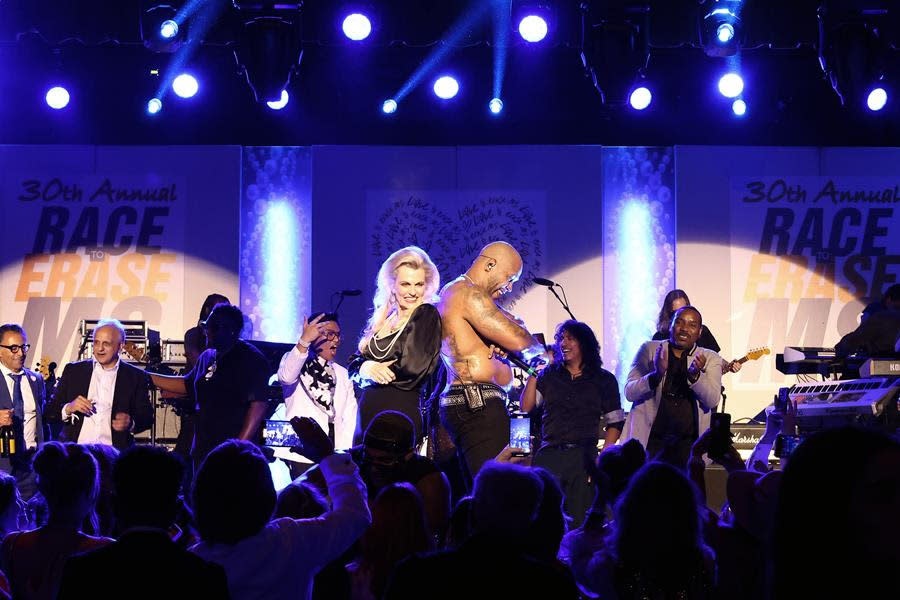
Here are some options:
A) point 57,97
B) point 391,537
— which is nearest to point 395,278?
point 391,537

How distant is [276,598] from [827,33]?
7.94 metres

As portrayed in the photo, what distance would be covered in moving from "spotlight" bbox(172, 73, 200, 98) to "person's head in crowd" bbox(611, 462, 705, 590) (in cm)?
807

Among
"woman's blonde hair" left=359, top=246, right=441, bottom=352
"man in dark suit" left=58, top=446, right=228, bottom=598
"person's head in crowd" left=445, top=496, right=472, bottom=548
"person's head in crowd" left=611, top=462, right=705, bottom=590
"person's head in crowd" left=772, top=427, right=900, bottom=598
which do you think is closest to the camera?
"person's head in crowd" left=772, top=427, right=900, bottom=598

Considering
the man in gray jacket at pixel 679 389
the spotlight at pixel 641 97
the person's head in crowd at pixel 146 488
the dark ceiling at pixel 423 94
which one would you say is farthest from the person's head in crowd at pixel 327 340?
the spotlight at pixel 641 97

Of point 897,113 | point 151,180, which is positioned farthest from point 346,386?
point 897,113

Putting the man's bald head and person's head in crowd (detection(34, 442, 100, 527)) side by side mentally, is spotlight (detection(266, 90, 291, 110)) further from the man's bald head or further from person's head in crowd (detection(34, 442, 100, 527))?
person's head in crowd (detection(34, 442, 100, 527))

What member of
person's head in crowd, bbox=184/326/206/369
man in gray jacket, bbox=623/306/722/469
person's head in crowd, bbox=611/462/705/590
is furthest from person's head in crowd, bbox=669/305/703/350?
person's head in crowd, bbox=611/462/705/590

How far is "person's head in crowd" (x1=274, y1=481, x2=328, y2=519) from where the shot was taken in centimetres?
307

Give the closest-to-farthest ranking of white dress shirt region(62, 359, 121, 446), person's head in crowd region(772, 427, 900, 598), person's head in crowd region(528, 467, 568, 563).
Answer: person's head in crowd region(772, 427, 900, 598)
person's head in crowd region(528, 467, 568, 563)
white dress shirt region(62, 359, 121, 446)

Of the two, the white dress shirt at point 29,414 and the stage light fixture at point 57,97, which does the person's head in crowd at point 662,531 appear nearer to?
the white dress shirt at point 29,414

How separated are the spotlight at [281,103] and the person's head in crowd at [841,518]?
8.38m

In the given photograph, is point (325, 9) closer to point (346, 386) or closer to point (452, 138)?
point (452, 138)

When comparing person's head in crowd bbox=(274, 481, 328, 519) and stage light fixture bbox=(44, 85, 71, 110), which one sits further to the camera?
stage light fixture bbox=(44, 85, 71, 110)

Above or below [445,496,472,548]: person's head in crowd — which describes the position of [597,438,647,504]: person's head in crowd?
above
